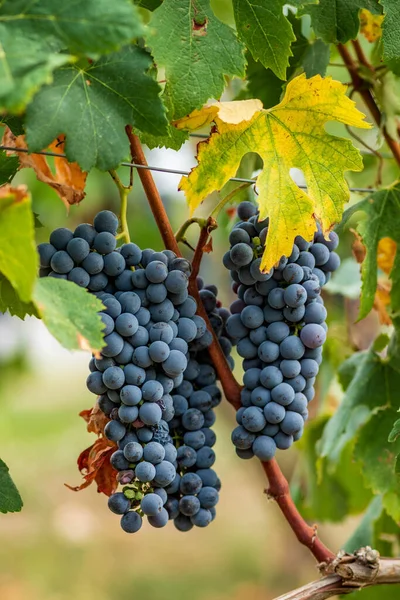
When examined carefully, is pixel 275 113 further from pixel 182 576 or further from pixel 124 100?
pixel 182 576

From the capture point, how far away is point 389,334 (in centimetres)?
127

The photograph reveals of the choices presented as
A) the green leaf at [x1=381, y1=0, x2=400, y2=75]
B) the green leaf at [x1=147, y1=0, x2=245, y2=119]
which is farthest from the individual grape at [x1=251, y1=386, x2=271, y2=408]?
the green leaf at [x1=381, y1=0, x2=400, y2=75]

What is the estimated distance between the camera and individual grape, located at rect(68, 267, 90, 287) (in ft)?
2.41

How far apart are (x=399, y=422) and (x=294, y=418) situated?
0.11m

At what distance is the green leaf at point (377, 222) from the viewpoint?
958 mm

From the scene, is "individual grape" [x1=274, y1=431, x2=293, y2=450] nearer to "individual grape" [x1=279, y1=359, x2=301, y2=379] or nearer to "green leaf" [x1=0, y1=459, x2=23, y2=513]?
"individual grape" [x1=279, y1=359, x2=301, y2=379]

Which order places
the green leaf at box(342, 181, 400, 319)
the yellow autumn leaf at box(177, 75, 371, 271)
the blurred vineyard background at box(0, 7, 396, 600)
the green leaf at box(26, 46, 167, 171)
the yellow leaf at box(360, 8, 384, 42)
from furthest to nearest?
the blurred vineyard background at box(0, 7, 396, 600)
the yellow leaf at box(360, 8, 384, 42)
the green leaf at box(342, 181, 400, 319)
the yellow autumn leaf at box(177, 75, 371, 271)
the green leaf at box(26, 46, 167, 171)

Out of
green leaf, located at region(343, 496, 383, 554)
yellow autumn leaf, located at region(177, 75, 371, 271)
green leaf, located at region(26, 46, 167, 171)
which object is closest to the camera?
green leaf, located at region(26, 46, 167, 171)

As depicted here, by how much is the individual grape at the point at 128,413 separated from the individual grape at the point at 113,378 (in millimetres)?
24

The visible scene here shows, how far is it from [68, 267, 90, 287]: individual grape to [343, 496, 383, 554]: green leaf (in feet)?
2.78

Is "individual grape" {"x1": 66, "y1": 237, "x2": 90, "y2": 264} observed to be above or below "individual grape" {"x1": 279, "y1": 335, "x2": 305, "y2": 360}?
above

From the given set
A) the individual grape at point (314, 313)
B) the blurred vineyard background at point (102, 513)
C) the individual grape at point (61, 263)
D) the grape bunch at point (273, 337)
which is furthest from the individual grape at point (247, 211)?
the blurred vineyard background at point (102, 513)

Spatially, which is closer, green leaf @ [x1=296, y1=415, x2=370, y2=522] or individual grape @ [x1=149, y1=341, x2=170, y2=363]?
individual grape @ [x1=149, y1=341, x2=170, y2=363]

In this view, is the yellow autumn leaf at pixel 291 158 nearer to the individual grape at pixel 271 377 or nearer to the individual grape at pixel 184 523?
the individual grape at pixel 271 377
